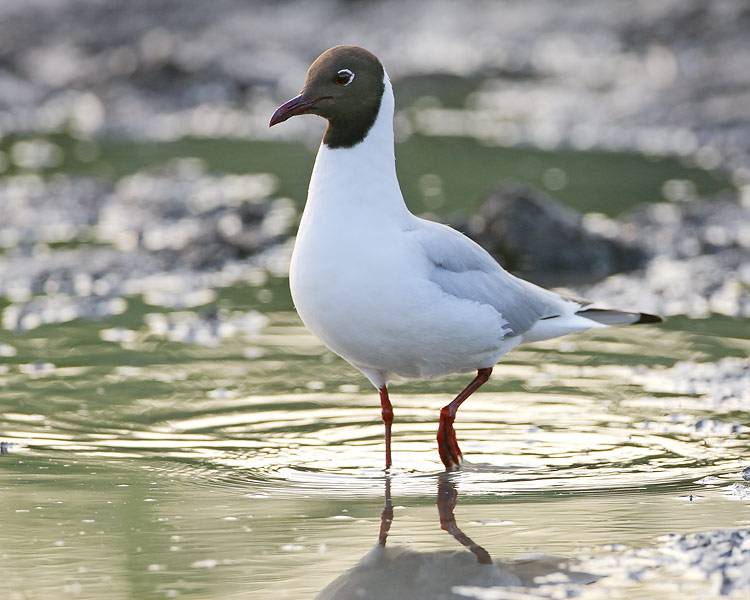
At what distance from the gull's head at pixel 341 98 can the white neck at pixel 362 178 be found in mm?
54

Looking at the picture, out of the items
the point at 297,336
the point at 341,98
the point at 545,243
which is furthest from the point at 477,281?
the point at 545,243

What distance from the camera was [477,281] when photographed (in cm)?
581

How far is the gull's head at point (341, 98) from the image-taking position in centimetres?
550

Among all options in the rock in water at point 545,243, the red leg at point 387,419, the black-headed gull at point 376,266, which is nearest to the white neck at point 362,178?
the black-headed gull at point 376,266

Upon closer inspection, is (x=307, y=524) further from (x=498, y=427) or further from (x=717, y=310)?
(x=717, y=310)

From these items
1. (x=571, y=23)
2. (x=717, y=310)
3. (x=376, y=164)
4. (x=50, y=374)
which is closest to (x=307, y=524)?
(x=376, y=164)

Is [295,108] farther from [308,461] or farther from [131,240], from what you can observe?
[131,240]

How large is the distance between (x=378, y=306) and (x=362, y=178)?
0.58 meters

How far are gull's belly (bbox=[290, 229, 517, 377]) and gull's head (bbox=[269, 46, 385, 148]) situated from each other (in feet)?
1.70

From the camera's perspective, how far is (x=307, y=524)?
489 cm

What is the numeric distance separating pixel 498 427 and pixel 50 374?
2519 millimetres

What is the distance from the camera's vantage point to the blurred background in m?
4.84

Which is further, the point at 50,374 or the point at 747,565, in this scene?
the point at 50,374

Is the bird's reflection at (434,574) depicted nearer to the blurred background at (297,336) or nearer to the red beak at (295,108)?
the blurred background at (297,336)
